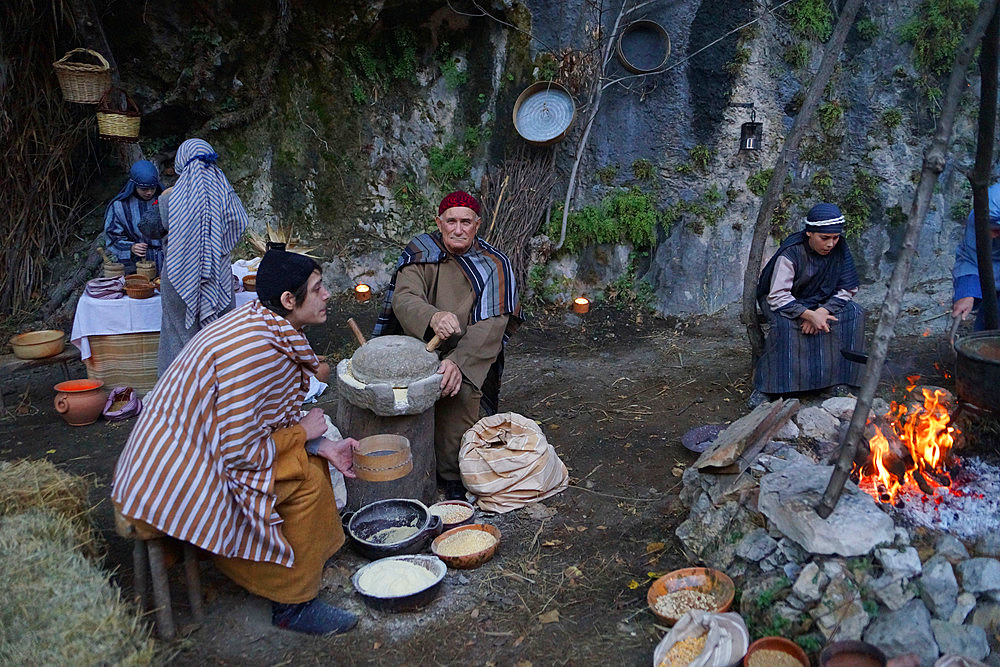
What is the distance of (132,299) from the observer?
19.7ft

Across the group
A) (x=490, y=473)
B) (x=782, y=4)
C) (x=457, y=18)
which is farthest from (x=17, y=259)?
(x=782, y=4)

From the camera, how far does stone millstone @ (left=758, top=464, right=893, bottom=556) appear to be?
2.79 metres

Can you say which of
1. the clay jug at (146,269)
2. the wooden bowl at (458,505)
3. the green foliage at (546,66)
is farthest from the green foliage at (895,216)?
the clay jug at (146,269)

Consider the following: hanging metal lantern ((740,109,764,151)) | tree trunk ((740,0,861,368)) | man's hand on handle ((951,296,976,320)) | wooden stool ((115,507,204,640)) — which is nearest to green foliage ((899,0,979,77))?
hanging metal lantern ((740,109,764,151))

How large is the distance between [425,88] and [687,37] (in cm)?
322

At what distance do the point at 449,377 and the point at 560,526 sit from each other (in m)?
1.04

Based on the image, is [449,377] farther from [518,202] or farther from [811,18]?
[811,18]

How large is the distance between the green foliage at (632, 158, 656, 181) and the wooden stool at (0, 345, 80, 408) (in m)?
6.06

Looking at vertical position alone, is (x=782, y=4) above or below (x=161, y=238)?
above

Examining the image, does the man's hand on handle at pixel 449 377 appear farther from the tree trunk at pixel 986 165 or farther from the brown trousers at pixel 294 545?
the tree trunk at pixel 986 165

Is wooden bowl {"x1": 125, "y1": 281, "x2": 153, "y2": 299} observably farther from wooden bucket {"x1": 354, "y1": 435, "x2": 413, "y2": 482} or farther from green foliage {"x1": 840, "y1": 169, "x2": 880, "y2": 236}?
green foliage {"x1": 840, "y1": 169, "x2": 880, "y2": 236}

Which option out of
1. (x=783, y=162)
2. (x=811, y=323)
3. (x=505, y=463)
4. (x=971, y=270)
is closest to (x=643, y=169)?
(x=783, y=162)

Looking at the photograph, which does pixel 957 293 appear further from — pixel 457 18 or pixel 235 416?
pixel 457 18

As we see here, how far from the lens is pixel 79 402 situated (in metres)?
5.55
